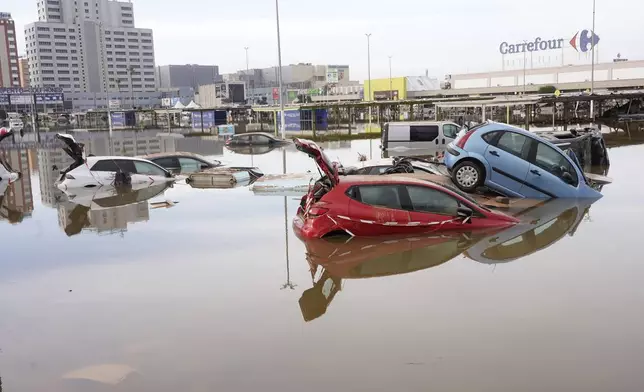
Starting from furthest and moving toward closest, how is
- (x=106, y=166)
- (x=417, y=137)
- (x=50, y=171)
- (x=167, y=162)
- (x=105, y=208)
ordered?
(x=417, y=137)
(x=50, y=171)
(x=167, y=162)
(x=106, y=166)
(x=105, y=208)

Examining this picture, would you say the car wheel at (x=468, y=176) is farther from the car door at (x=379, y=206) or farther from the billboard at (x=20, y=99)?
the billboard at (x=20, y=99)

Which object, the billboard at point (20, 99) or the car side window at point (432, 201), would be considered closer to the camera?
the car side window at point (432, 201)

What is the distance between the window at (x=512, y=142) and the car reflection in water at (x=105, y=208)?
347 inches

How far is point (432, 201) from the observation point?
10.9m

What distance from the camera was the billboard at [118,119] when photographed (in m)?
77.2

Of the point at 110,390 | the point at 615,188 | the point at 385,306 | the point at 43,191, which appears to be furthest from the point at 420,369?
the point at 43,191

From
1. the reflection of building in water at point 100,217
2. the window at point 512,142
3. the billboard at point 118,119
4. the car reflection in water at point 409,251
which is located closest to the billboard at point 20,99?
the billboard at point 118,119

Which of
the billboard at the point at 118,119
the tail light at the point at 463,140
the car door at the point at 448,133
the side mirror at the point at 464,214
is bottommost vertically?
the side mirror at the point at 464,214

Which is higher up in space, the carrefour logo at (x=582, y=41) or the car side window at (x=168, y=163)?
the carrefour logo at (x=582, y=41)

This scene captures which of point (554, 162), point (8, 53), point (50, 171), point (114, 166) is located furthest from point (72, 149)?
point (8, 53)

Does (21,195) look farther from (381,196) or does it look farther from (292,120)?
(292,120)

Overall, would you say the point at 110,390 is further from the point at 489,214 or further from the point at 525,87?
the point at 525,87

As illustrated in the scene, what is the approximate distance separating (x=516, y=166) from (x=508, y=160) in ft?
0.83

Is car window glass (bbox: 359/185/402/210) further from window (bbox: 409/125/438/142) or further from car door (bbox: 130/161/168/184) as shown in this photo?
window (bbox: 409/125/438/142)
